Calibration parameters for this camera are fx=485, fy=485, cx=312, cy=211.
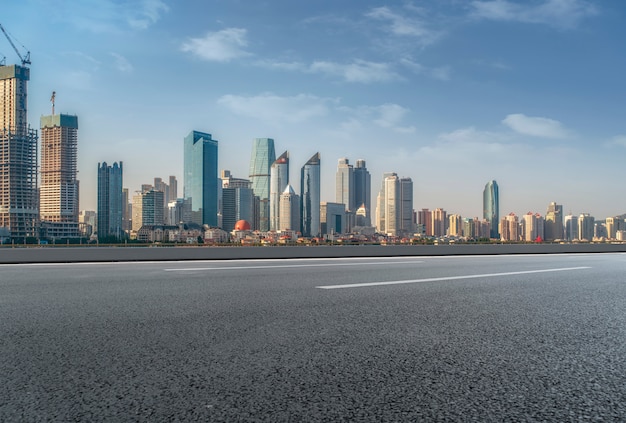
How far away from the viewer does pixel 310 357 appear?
3887 mm

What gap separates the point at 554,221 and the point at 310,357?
124m

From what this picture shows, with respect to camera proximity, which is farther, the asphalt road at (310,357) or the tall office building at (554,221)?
the tall office building at (554,221)

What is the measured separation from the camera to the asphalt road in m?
2.81

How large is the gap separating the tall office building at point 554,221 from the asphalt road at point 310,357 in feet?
362

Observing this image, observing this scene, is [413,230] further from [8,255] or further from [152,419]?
[152,419]

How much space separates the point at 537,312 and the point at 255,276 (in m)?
6.30

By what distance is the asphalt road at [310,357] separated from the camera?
110 inches

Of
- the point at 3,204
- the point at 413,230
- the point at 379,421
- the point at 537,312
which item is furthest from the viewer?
the point at 413,230

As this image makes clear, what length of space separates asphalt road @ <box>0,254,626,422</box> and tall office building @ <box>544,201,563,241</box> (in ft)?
362

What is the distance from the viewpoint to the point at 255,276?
1098 cm

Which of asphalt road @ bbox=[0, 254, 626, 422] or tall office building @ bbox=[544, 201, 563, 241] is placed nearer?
asphalt road @ bbox=[0, 254, 626, 422]

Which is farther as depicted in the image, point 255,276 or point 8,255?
point 8,255

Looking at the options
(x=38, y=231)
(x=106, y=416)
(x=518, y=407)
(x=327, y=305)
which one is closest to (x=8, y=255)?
(x=327, y=305)

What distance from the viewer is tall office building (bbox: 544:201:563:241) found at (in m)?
109
